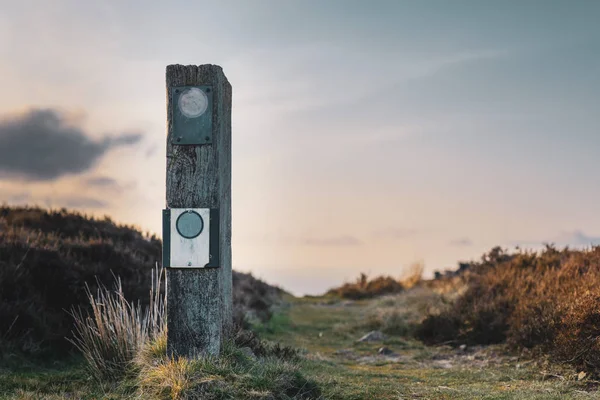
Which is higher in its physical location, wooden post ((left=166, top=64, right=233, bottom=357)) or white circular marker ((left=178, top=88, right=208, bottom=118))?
white circular marker ((left=178, top=88, right=208, bottom=118))

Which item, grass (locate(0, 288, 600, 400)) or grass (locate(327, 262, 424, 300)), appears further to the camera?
grass (locate(327, 262, 424, 300))

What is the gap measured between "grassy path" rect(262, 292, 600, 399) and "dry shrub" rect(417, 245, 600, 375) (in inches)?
13.2

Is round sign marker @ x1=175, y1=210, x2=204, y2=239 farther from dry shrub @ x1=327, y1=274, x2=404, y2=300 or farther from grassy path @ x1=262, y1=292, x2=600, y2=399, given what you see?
dry shrub @ x1=327, y1=274, x2=404, y2=300

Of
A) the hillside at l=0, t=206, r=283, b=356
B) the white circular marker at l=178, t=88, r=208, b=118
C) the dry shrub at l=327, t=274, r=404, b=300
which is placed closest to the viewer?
the white circular marker at l=178, t=88, r=208, b=118

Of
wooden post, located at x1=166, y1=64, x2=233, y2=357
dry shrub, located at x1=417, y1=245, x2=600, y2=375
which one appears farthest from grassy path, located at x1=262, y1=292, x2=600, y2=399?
wooden post, located at x1=166, y1=64, x2=233, y2=357

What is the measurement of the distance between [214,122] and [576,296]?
560cm

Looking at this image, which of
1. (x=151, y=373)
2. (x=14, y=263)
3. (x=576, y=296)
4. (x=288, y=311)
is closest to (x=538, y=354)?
(x=576, y=296)

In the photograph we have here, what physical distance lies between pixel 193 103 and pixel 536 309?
6.10 meters

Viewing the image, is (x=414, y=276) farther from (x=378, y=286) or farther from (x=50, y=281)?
(x=50, y=281)

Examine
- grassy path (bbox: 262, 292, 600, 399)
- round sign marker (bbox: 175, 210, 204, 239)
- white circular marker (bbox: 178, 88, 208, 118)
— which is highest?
white circular marker (bbox: 178, 88, 208, 118)

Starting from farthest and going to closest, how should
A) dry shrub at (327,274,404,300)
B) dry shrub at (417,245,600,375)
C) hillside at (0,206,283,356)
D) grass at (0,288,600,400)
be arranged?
dry shrub at (327,274,404,300) → hillside at (0,206,283,356) → dry shrub at (417,245,600,375) → grass at (0,288,600,400)

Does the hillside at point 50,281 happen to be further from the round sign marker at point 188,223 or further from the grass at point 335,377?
the round sign marker at point 188,223

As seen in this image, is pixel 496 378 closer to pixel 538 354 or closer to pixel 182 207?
pixel 538 354

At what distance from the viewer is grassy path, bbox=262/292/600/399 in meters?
6.32
